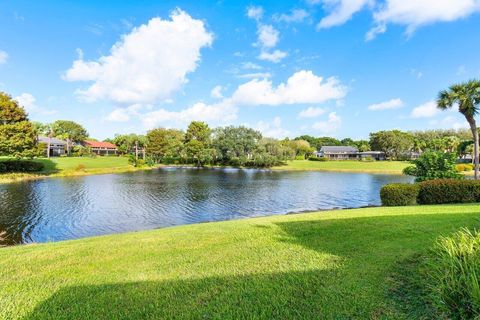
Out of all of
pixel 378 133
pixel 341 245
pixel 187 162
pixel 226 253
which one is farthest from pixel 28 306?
pixel 378 133

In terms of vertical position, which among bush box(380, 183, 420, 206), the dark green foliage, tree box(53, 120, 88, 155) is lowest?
bush box(380, 183, 420, 206)

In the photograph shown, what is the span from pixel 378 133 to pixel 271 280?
103 m

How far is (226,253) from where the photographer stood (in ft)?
18.3

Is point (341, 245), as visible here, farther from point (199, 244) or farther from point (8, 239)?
point (8, 239)

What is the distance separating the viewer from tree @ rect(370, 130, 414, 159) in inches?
3335

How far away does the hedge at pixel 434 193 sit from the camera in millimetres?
13898

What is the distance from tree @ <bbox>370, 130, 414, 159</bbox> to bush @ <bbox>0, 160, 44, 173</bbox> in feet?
300

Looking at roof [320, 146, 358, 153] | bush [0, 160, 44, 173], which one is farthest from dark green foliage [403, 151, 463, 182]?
roof [320, 146, 358, 153]

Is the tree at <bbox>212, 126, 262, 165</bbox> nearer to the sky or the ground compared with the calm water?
nearer to the sky

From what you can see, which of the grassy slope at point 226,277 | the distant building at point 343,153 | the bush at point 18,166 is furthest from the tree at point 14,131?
the distant building at point 343,153

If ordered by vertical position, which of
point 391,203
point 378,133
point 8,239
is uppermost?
point 378,133

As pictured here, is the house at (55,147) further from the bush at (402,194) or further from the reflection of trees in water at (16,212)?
the bush at (402,194)

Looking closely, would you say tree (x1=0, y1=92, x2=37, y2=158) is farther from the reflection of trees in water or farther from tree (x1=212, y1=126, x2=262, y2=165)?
tree (x1=212, y1=126, x2=262, y2=165)

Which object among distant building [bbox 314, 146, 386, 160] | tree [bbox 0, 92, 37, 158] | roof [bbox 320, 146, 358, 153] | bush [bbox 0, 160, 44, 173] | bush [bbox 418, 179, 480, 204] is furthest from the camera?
roof [bbox 320, 146, 358, 153]
